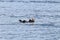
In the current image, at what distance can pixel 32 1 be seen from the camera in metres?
11.3

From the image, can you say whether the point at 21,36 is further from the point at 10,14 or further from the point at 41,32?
the point at 10,14

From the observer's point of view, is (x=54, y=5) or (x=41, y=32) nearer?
(x=41, y=32)

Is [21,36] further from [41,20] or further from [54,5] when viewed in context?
[54,5]

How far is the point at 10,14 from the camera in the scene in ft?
29.5

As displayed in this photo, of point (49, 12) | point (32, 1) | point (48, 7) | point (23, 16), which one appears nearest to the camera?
point (23, 16)

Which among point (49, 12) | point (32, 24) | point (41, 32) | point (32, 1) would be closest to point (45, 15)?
point (49, 12)

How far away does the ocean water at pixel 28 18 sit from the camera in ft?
23.5

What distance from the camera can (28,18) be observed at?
8562mm

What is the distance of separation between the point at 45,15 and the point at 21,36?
2058 mm

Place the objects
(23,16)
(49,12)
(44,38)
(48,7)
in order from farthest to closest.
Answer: (48,7), (49,12), (23,16), (44,38)

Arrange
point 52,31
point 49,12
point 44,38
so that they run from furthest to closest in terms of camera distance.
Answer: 1. point 49,12
2. point 52,31
3. point 44,38

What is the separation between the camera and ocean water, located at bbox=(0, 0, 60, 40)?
7.16 metres

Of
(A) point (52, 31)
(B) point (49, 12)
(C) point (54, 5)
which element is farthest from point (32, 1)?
(A) point (52, 31)

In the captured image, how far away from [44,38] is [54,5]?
365 centimetres
